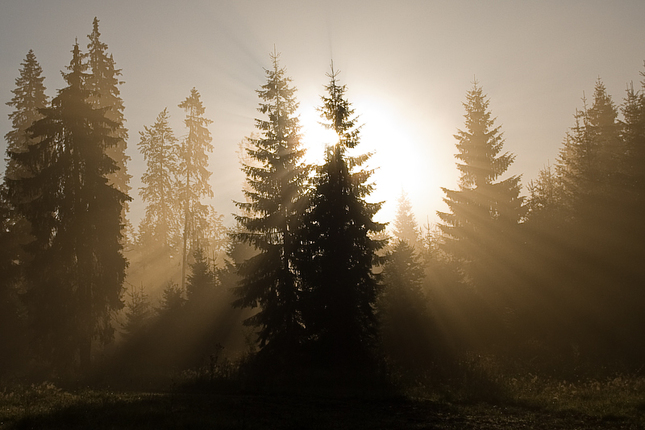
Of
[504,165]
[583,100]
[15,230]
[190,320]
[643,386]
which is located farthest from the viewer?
[583,100]

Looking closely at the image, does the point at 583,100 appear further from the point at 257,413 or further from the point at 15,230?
the point at 15,230

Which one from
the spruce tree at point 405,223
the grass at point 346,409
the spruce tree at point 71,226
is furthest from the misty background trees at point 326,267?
the spruce tree at point 405,223

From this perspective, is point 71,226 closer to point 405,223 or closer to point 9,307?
point 9,307

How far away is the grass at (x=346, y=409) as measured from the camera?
1095 cm

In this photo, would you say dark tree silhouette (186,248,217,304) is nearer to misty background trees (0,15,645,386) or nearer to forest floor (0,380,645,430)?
misty background trees (0,15,645,386)

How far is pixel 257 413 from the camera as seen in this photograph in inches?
491

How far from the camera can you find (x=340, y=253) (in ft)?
70.9

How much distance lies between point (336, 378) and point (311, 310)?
3586mm

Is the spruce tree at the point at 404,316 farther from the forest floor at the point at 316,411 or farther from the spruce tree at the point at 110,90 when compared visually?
the spruce tree at the point at 110,90

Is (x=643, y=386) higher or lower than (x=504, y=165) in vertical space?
lower

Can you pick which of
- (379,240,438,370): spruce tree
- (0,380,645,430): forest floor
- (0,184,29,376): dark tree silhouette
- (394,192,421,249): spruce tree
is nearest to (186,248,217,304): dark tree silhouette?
(0,184,29,376): dark tree silhouette

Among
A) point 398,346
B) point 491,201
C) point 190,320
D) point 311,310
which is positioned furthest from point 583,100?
point 190,320

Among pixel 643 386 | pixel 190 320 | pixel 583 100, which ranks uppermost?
pixel 583 100

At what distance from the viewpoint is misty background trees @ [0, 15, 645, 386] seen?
2195 centimetres
